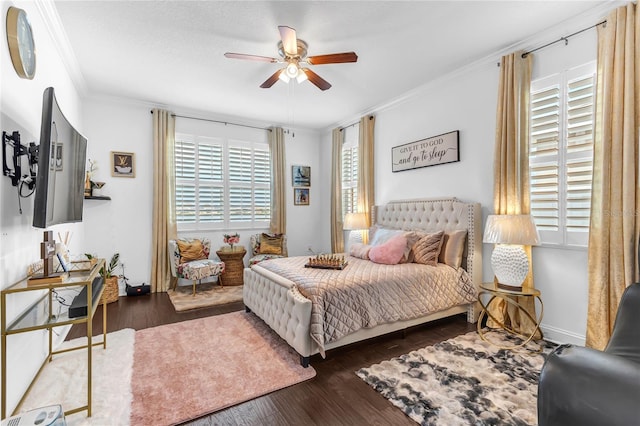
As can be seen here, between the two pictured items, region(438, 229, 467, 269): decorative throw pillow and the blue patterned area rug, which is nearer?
the blue patterned area rug

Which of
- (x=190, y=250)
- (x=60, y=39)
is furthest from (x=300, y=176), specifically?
(x=60, y=39)

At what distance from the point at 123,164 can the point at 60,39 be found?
2034 mm

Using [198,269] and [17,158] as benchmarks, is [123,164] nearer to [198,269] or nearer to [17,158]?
[198,269]

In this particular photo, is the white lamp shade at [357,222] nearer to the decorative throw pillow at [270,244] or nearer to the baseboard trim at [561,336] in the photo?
the decorative throw pillow at [270,244]

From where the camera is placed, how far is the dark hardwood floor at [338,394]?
1.78 metres

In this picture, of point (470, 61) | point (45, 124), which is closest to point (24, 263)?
point (45, 124)

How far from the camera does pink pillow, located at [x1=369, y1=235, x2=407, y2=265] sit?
3309 mm

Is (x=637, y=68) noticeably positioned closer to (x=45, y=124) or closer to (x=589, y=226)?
(x=589, y=226)

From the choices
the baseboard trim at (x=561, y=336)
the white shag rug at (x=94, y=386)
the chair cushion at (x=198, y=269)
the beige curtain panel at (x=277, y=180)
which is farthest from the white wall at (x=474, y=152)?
the white shag rug at (x=94, y=386)

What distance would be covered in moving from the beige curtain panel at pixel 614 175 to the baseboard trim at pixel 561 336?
0.23 m

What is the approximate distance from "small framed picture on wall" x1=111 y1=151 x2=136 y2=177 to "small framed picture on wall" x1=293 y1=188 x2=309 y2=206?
280 cm

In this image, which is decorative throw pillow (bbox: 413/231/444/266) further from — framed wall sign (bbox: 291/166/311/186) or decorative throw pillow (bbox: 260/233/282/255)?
framed wall sign (bbox: 291/166/311/186)

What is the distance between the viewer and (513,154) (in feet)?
9.78

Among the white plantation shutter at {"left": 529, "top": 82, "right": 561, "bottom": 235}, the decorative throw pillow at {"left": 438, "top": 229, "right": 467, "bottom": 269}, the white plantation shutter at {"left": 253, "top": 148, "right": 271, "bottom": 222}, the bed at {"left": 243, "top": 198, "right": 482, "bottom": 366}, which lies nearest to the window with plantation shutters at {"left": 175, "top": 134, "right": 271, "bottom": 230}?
the white plantation shutter at {"left": 253, "top": 148, "right": 271, "bottom": 222}
